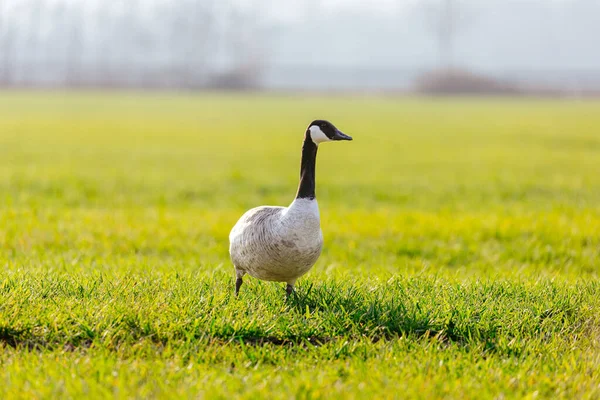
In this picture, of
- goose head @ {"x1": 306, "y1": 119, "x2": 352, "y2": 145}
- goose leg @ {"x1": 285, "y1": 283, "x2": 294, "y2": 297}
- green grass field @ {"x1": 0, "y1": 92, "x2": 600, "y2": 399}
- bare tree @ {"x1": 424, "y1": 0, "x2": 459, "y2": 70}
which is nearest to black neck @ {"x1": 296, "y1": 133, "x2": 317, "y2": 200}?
goose head @ {"x1": 306, "y1": 119, "x2": 352, "y2": 145}

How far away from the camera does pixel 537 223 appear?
35.1 ft

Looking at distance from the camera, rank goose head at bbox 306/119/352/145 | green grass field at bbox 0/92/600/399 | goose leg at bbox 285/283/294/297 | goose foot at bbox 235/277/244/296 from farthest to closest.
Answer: goose foot at bbox 235/277/244/296 < goose leg at bbox 285/283/294/297 < goose head at bbox 306/119/352/145 < green grass field at bbox 0/92/600/399

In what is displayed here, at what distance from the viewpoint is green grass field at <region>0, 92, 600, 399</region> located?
4.28 metres

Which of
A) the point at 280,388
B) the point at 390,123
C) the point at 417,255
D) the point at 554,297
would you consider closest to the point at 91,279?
the point at 280,388

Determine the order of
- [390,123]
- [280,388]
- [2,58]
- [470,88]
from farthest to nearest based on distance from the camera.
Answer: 1. [2,58]
2. [470,88]
3. [390,123]
4. [280,388]

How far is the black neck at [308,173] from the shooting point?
549 centimetres

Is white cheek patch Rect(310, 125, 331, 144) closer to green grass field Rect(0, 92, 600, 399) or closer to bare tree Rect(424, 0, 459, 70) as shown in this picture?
green grass field Rect(0, 92, 600, 399)

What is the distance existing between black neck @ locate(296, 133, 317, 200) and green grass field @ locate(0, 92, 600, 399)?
936 mm

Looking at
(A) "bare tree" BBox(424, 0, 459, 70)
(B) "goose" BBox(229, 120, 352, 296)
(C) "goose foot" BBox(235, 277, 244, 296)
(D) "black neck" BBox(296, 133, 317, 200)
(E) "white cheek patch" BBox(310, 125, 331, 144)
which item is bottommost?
(C) "goose foot" BBox(235, 277, 244, 296)

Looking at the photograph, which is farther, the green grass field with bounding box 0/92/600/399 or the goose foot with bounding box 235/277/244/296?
the goose foot with bounding box 235/277/244/296

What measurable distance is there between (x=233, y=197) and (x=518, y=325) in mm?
9931

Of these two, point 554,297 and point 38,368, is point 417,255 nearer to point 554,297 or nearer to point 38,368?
point 554,297

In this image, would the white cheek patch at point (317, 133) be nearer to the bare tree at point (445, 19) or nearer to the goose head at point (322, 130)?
the goose head at point (322, 130)

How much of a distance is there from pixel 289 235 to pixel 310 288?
771 millimetres
